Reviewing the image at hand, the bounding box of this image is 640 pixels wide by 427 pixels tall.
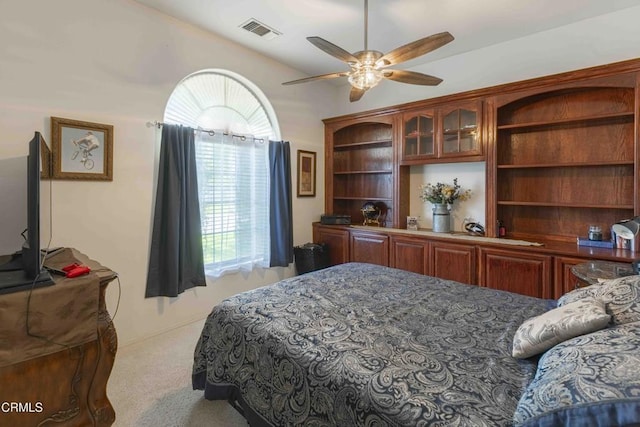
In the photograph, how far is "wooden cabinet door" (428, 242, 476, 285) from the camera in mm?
3156

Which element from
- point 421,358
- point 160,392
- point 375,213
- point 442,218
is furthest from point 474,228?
point 160,392

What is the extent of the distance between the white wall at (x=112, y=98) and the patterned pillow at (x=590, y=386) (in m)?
2.88

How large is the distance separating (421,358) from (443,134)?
2.85 metres

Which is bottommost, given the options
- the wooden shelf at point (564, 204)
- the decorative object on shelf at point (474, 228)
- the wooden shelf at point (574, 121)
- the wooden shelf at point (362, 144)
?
the decorative object on shelf at point (474, 228)

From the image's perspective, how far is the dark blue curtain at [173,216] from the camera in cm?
294

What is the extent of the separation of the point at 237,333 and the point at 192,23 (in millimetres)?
2953

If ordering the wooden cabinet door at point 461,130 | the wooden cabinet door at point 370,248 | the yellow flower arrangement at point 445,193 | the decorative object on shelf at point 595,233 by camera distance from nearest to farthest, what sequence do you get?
the decorative object on shelf at point 595,233 < the wooden cabinet door at point 461,130 < the yellow flower arrangement at point 445,193 < the wooden cabinet door at point 370,248

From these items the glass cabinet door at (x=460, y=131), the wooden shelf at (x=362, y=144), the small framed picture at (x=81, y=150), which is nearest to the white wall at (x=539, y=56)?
the glass cabinet door at (x=460, y=131)

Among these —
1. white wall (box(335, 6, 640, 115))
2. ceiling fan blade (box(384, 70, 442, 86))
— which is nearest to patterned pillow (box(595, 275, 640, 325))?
ceiling fan blade (box(384, 70, 442, 86))

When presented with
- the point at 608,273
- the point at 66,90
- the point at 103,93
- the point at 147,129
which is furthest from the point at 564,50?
the point at 66,90

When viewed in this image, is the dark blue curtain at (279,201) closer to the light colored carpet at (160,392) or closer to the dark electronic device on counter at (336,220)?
the dark electronic device on counter at (336,220)

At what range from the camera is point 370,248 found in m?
3.93

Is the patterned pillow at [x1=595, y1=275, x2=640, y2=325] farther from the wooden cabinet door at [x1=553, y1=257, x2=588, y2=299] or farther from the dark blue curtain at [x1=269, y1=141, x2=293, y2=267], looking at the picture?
the dark blue curtain at [x1=269, y1=141, x2=293, y2=267]

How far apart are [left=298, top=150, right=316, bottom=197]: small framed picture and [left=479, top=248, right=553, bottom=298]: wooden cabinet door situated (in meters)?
2.29
